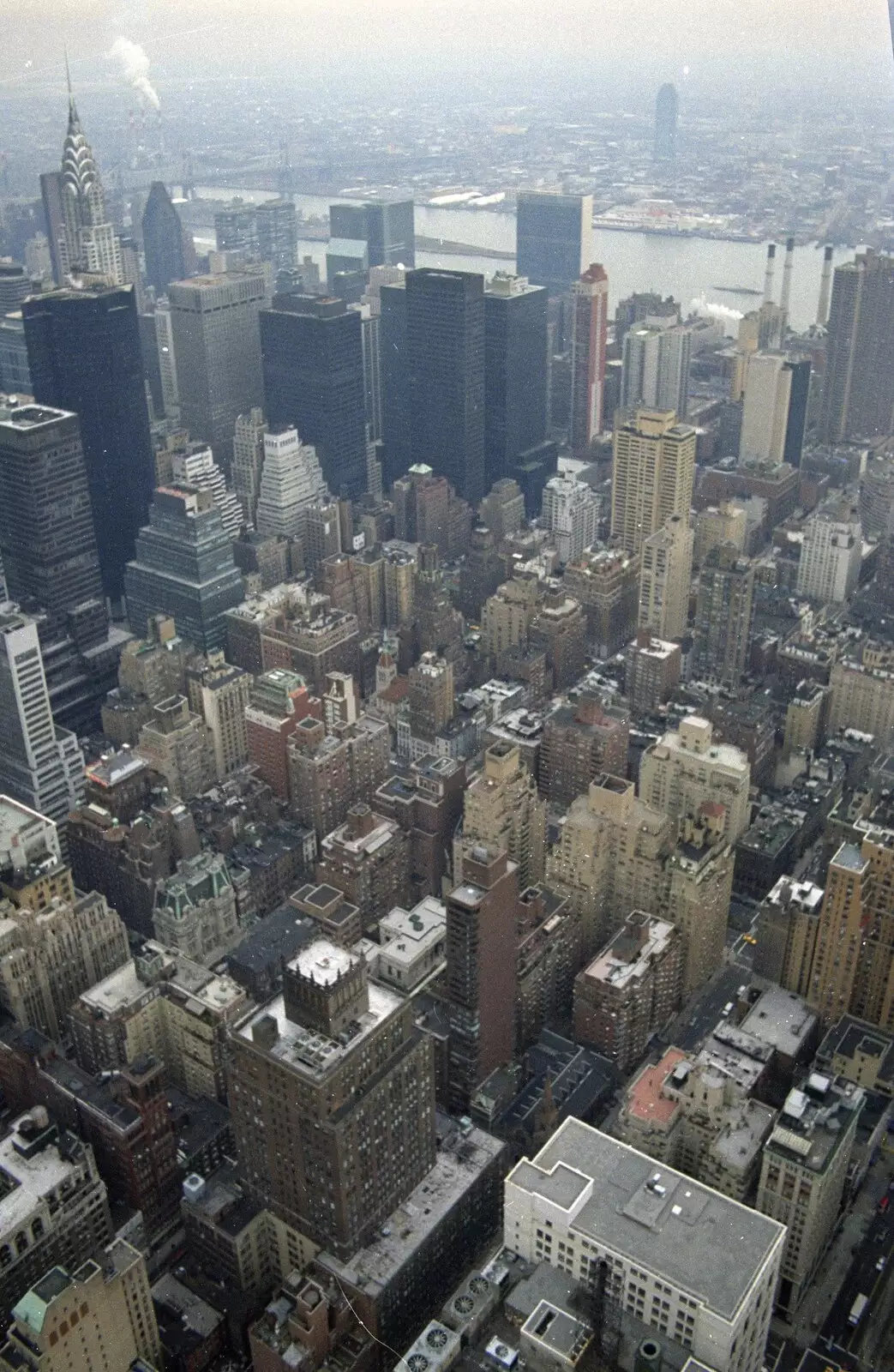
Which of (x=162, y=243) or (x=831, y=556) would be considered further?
(x=162, y=243)

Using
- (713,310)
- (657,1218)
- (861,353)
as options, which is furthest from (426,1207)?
(713,310)

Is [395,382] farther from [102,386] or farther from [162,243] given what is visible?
[162,243]

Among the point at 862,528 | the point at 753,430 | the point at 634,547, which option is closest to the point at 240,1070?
the point at 634,547

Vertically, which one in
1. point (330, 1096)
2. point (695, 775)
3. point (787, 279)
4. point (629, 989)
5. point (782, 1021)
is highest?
point (787, 279)

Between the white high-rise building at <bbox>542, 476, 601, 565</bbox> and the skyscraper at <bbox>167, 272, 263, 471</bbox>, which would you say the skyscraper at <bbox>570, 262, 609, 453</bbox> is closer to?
the white high-rise building at <bbox>542, 476, 601, 565</bbox>

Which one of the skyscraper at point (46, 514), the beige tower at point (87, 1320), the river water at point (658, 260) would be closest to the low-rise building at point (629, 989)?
the beige tower at point (87, 1320)

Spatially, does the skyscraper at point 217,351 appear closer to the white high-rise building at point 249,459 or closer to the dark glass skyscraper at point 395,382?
the white high-rise building at point 249,459

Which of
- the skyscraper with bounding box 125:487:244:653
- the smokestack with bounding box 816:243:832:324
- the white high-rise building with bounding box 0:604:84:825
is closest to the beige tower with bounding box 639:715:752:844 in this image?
the white high-rise building with bounding box 0:604:84:825
